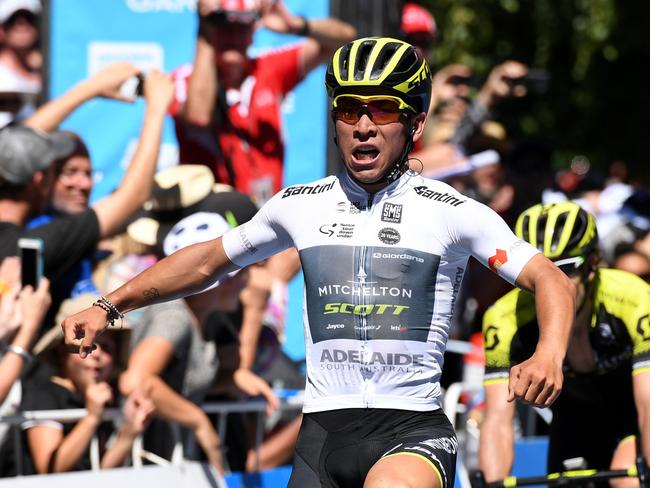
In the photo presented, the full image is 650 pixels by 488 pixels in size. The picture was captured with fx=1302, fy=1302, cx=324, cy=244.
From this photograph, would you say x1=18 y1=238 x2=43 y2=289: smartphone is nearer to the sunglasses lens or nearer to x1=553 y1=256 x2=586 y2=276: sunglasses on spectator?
the sunglasses lens

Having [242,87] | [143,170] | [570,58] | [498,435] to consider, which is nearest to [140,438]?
[143,170]

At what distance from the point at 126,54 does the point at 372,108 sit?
468 centimetres

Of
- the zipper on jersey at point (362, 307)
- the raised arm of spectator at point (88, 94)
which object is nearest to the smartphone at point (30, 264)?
the raised arm of spectator at point (88, 94)

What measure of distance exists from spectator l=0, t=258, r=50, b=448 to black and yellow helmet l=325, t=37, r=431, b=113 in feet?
6.53

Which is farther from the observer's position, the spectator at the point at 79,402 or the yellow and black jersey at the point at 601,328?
the spectator at the point at 79,402

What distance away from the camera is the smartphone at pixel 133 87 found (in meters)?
6.92

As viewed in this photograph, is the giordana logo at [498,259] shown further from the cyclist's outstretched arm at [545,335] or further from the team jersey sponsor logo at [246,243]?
the team jersey sponsor logo at [246,243]

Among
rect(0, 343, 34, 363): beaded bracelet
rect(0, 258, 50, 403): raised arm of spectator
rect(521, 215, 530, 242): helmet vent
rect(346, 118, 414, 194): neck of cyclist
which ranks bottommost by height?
rect(0, 343, 34, 363): beaded bracelet

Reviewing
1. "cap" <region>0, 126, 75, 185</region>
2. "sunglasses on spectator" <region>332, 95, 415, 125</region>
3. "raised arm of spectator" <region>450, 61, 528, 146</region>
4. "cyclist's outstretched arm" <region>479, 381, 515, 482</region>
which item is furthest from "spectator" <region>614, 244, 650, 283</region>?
"sunglasses on spectator" <region>332, 95, 415, 125</region>

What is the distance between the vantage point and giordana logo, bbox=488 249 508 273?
425 cm

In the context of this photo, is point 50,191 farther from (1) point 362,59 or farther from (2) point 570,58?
(2) point 570,58

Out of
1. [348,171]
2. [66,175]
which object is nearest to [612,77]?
[66,175]

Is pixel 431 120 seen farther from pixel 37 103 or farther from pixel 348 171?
pixel 348 171

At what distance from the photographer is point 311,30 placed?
8281mm
